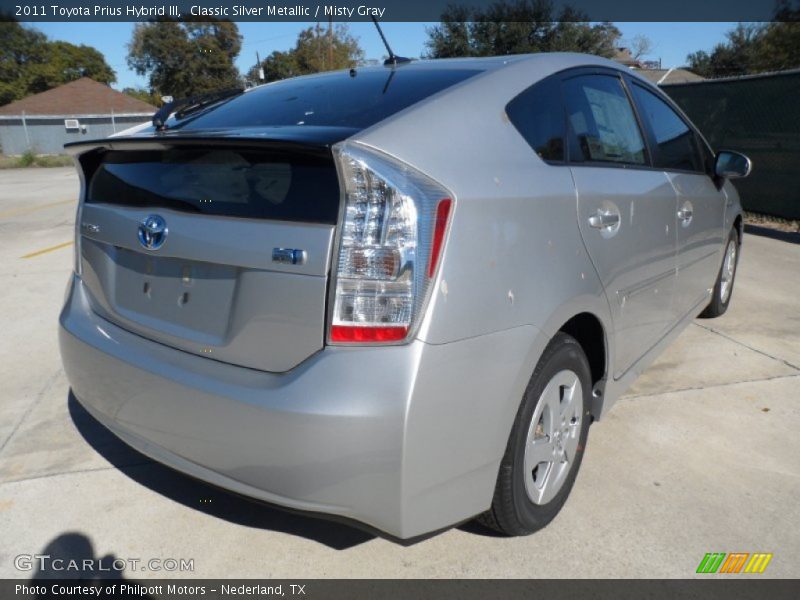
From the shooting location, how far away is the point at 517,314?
6.44 ft

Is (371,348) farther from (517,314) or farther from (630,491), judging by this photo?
(630,491)

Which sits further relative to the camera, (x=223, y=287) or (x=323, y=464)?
(x=223, y=287)

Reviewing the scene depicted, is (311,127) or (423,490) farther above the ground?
(311,127)

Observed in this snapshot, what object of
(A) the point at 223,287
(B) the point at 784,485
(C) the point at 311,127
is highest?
(C) the point at 311,127

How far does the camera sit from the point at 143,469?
284 cm

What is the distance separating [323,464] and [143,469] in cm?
146

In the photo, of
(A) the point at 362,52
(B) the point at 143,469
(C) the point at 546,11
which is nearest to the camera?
(B) the point at 143,469

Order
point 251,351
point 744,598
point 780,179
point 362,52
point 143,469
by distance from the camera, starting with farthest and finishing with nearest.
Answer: point 362,52
point 780,179
point 143,469
point 744,598
point 251,351

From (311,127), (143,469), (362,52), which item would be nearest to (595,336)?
(311,127)

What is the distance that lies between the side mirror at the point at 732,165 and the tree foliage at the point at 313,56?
40.8m

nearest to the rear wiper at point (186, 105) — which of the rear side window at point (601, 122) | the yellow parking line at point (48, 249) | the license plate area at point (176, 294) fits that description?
the license plate area at point (176, 294)

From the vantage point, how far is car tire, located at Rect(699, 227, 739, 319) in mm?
4731

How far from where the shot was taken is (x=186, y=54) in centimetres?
5225
